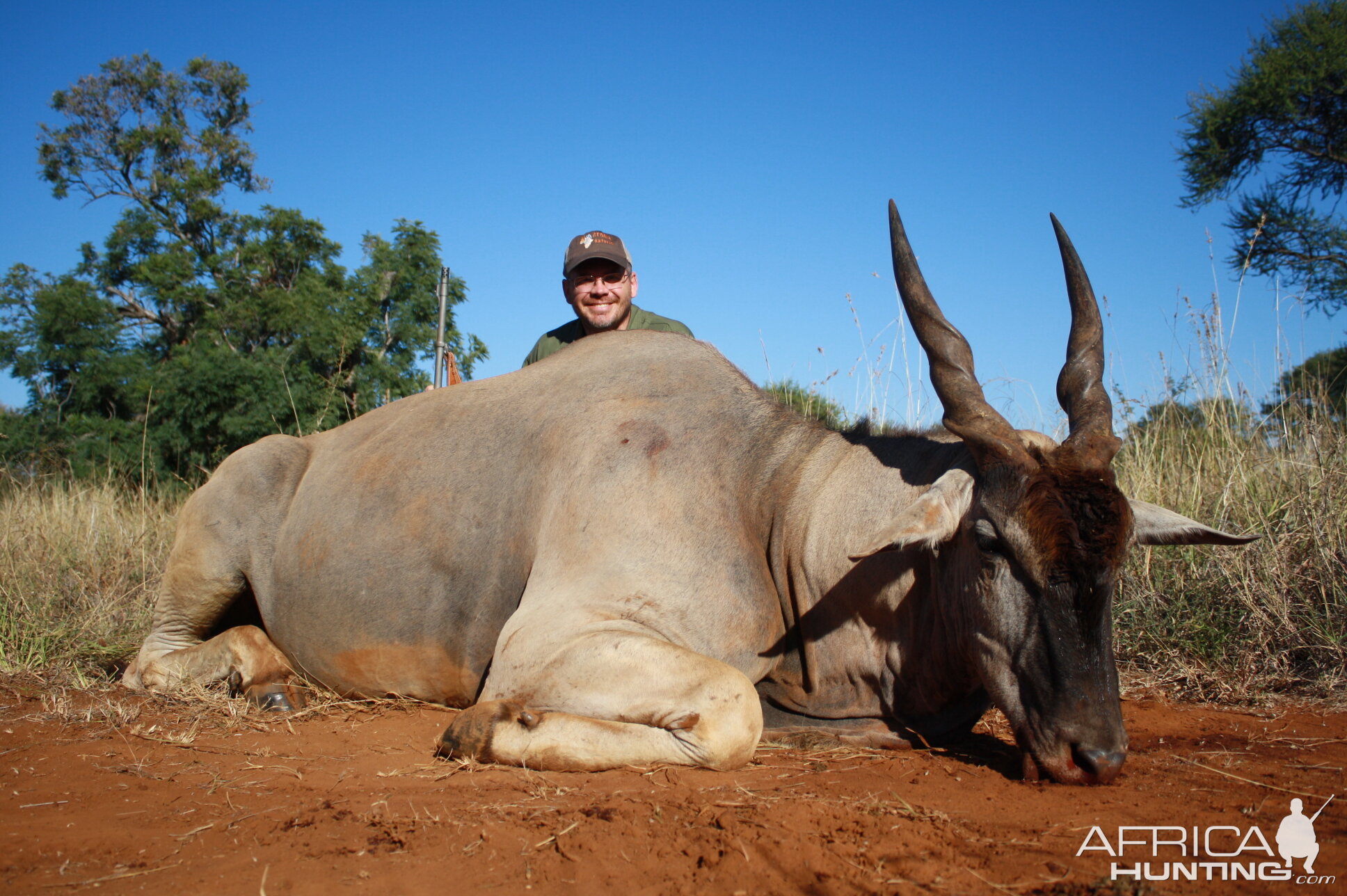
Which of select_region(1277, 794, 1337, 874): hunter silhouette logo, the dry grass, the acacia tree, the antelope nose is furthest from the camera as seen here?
the acacia tree

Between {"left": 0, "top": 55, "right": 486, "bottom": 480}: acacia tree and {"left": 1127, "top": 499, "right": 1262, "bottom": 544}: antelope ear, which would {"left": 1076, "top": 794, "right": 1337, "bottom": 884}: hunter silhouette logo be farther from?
{"left": 0, "top": 55, "right": 486, "bottom": 480}: acacia tree

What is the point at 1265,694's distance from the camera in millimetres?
4684

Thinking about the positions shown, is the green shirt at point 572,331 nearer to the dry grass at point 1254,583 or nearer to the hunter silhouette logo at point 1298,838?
the dry grass at point 1254,583

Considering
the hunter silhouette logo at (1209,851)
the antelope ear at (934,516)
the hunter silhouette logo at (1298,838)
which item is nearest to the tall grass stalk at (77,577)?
the antelope ear at (934,516)

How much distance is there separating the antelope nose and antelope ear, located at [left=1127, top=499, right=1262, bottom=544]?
0.91 m

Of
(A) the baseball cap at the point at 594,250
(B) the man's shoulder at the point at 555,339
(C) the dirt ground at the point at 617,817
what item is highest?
(A) the baseball cap at the point at 594,250

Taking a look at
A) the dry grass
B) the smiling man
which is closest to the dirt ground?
the dry grass

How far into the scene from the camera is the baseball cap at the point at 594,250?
22.7ft

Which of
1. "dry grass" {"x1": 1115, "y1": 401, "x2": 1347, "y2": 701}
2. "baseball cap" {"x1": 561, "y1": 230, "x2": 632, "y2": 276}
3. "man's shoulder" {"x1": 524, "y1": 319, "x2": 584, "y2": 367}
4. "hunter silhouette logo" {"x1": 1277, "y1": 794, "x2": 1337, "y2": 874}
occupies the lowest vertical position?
"hunter silhouette logo" {"x1": 1277, "y1": 794, "x2": 1337, "y2": 874}

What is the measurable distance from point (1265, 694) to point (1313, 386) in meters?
4.92

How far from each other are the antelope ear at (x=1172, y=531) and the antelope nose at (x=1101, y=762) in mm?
913

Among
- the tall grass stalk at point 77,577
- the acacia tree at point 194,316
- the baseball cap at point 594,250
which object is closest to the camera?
the tall grass stalk at point 77,577

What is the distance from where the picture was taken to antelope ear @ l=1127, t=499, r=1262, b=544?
3.55 meters

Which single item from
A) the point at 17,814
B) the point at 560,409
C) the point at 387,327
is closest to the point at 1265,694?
the point at 560,409
